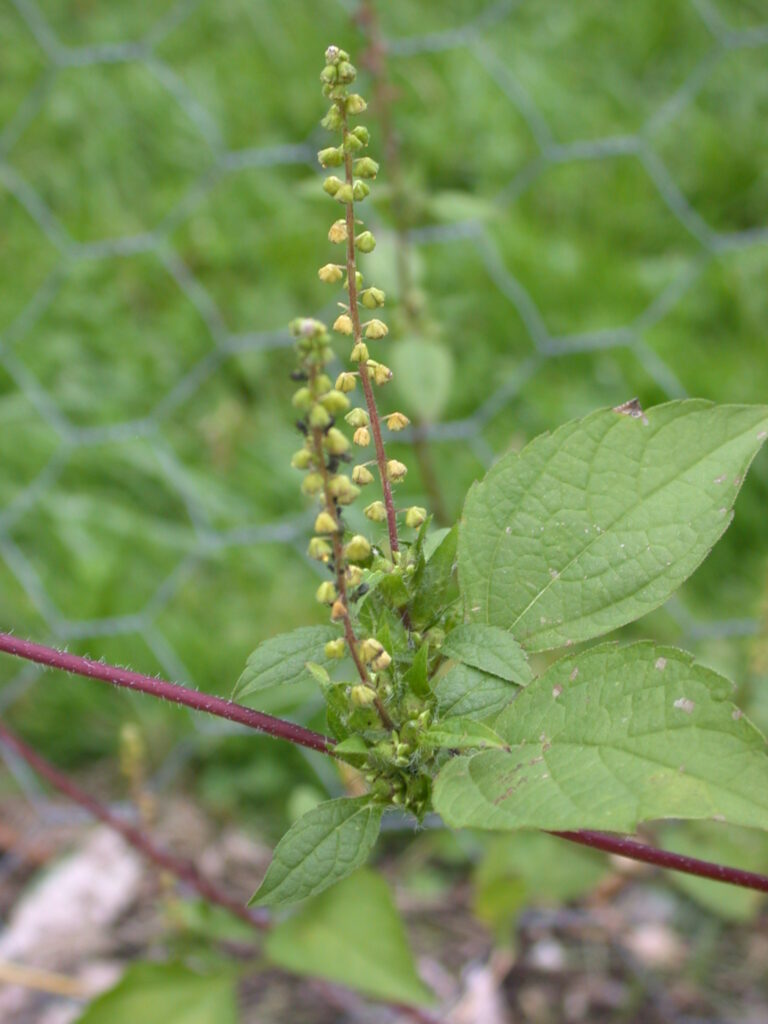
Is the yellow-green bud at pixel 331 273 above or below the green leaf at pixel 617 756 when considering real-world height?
above

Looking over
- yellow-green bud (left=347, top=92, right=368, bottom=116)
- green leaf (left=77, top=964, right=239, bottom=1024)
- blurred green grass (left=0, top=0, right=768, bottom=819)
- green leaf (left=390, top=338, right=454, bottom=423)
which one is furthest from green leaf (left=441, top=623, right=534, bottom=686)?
blurred green grass (left=0, top=0, right=768, bottom=819)

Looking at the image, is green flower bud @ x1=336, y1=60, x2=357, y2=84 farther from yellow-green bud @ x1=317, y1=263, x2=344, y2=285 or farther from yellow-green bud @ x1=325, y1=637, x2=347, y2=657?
yellow-green bud @ x1=325, y1=637, x2=347, y2=657

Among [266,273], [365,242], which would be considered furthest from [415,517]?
[266,273]

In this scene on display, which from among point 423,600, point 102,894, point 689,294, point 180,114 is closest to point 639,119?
point 689,294

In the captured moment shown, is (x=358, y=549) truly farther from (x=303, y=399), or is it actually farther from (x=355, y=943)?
(x=355, y=943)

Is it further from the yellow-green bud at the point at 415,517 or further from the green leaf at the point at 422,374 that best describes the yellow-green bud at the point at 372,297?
the green leaf at the point at 422,374

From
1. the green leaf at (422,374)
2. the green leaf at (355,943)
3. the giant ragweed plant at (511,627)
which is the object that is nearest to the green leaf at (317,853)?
the giant ragweed plant at (511,627)
